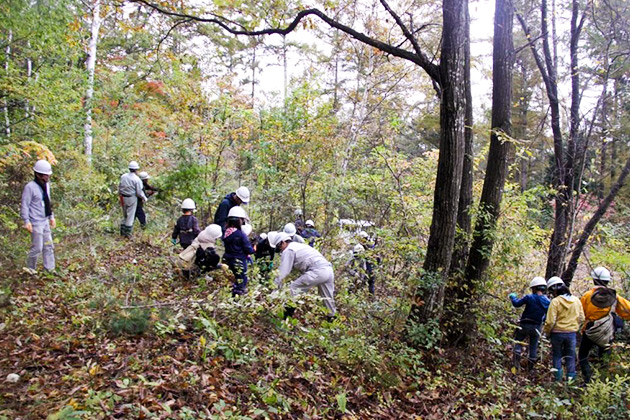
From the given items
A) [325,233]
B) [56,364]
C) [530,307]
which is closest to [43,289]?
[56,364]

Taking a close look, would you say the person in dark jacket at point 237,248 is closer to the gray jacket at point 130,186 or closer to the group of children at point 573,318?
the gray jacket at point 130,186

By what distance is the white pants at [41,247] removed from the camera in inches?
236

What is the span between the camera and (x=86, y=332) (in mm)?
4504

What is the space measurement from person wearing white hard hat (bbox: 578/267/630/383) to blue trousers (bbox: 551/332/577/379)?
1.16ft

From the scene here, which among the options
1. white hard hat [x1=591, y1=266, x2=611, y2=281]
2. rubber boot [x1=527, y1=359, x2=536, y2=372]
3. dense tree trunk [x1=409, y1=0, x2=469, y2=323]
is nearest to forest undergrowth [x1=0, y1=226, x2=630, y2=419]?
rubber boot [x1=527, y1=359, x2=536, y2=372]

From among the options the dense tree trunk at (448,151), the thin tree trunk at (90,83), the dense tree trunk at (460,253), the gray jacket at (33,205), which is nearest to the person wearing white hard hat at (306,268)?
the dense tree trunk at (448,151)

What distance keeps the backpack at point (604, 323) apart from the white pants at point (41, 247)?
911 cm

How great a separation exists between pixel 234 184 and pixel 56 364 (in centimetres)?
988

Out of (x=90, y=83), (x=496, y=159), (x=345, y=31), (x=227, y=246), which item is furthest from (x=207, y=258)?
(x=90, y=83)

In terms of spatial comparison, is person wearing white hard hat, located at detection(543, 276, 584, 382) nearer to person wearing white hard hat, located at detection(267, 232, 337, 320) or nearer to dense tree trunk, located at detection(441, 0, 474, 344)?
dense tree trunk, located at detection(441, 0, 474, 344)

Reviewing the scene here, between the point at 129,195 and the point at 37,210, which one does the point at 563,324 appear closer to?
the point at 37,210

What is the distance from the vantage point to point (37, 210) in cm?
600

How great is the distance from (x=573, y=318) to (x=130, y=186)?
981 cm

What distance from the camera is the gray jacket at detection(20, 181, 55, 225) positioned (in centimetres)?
585
